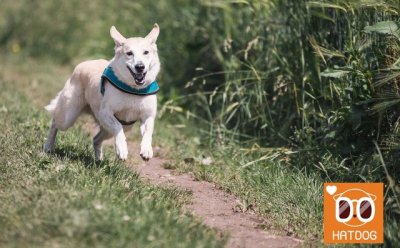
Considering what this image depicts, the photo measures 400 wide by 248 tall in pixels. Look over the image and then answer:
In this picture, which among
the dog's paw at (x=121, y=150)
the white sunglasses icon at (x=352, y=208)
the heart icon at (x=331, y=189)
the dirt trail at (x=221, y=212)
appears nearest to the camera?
the dirt trail at (x=221, y=212)

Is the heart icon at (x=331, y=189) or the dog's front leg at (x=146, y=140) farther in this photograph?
the dog's front leg at (x=146, y=140)

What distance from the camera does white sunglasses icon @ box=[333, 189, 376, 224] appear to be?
4812 mm

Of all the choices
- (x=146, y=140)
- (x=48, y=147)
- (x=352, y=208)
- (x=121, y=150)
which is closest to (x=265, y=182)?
(x=352, y=208)

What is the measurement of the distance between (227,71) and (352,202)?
283cm

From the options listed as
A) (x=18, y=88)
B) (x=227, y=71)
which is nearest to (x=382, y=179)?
(x=227, y=71)

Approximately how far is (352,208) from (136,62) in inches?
77.0

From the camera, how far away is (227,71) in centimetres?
742

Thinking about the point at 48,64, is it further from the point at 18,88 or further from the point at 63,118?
the point at 63,118

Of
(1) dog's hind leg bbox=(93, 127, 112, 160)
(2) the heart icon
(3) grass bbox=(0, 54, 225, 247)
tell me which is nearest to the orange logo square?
(2) the heart icon

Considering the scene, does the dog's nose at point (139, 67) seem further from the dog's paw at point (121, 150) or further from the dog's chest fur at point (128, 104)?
the dog's paw at point (121, 150)

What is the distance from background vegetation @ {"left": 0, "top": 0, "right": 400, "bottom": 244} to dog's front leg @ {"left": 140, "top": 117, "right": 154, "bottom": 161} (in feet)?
2.55

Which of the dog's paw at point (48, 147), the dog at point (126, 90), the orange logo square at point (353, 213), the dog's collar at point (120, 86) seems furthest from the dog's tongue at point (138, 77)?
the orange logo square at point (353, 213)

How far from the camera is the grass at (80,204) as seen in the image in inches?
150

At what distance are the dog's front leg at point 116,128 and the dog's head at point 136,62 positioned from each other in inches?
12.2
